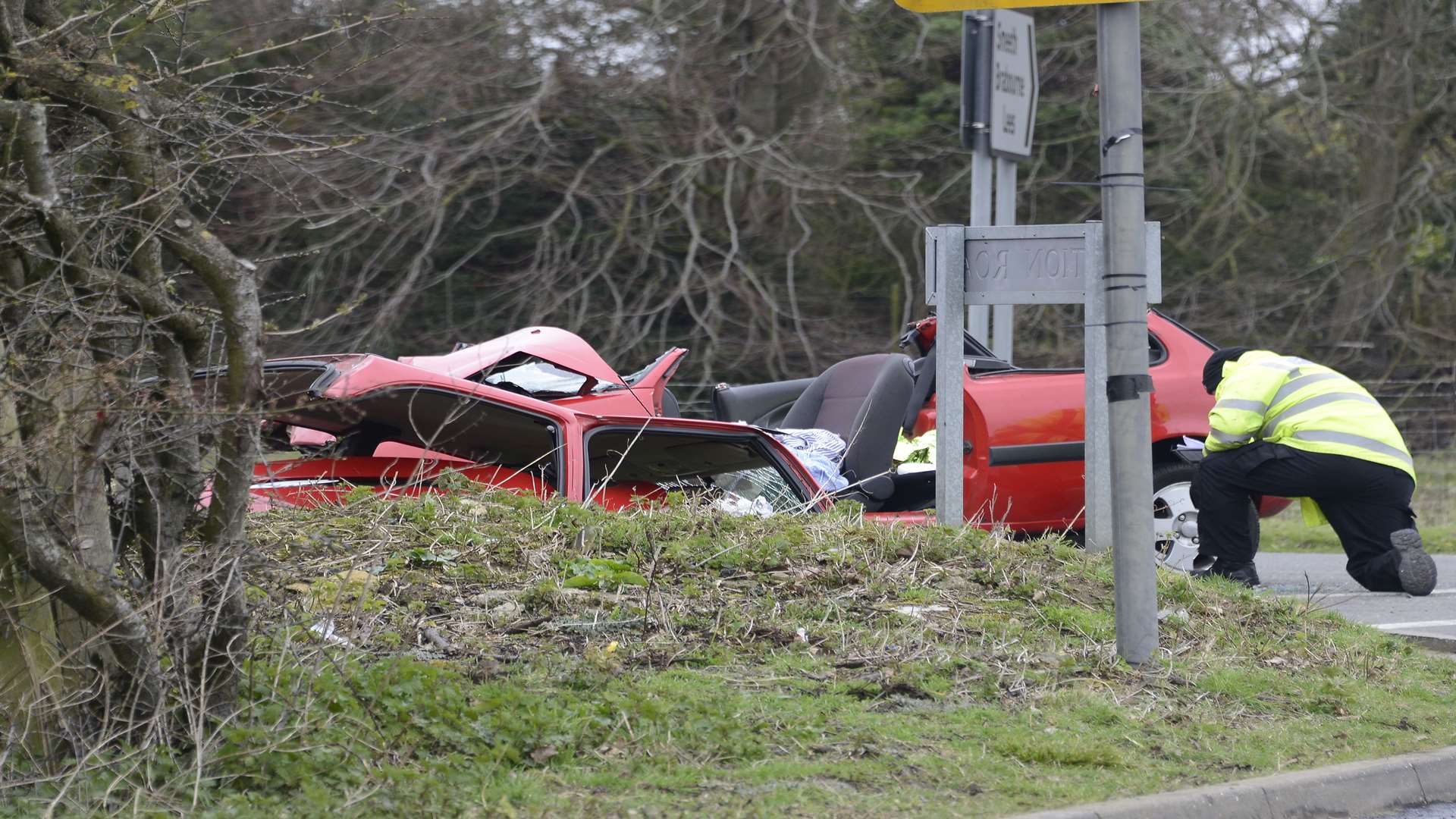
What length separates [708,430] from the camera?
730 cm

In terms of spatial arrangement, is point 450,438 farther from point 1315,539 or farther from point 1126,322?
point 1315,539

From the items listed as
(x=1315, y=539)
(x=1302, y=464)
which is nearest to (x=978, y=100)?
(x=1302, y=464)

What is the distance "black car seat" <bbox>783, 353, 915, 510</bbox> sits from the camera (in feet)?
29.2

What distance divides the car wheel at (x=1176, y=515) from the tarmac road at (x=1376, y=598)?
1.78 ft

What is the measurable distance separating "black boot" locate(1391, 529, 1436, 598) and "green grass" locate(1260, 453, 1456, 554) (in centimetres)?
348

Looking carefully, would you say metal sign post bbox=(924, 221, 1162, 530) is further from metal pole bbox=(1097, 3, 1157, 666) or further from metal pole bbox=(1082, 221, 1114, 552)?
metal pole bbox=(1097, 3, 1157, 666)

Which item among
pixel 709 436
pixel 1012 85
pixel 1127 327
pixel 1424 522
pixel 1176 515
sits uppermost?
pixel 1012 85

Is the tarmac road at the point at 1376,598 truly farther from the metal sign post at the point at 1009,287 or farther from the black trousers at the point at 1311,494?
the metal sign post at the point at 1009,287

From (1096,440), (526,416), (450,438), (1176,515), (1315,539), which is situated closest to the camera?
(450,438)

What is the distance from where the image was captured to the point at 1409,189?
843 inches

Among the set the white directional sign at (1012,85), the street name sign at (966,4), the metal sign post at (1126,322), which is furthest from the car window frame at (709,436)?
the white directional sign at (1012,85)

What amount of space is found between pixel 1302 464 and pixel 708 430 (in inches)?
151

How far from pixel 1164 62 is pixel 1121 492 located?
52.2 feet

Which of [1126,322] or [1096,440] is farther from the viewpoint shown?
[1096,440]
